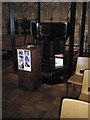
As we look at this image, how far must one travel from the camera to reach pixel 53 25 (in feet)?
16.3

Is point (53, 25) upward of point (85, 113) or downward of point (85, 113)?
upward

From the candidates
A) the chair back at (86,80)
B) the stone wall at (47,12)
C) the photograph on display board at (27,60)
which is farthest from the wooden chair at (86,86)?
the stone wall at (47,12)

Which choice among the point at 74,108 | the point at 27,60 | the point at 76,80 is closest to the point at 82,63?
the point at 76,80

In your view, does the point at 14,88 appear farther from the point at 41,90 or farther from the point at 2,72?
the point at 2,72

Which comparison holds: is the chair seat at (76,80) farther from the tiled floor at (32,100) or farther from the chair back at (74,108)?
the chair back at (74,108)

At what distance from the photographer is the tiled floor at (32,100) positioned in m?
3.04

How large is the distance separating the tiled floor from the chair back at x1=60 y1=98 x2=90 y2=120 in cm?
126

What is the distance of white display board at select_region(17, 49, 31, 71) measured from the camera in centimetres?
374

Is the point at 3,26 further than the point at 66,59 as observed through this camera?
Yes

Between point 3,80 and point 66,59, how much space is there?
172cm

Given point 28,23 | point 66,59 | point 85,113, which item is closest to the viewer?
point 85,113

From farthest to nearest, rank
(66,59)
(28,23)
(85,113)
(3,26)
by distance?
(3,26)
(28,23)
(66,59)
(85,113)

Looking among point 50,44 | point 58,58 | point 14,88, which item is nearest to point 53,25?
point 50,44

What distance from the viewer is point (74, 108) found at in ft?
5.61
